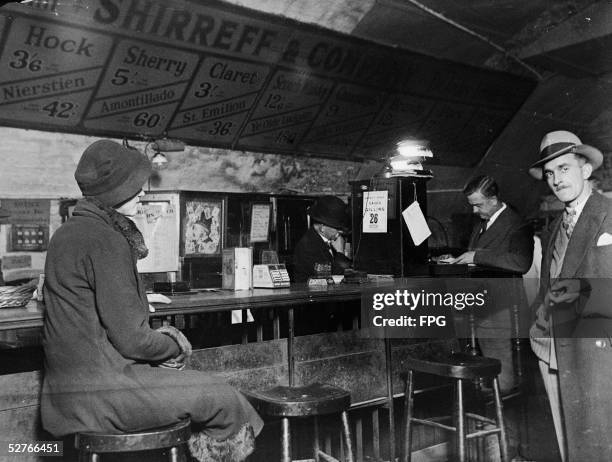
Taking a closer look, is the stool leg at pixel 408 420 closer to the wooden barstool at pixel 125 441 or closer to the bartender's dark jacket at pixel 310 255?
the wooden barstool at pixel 125 441

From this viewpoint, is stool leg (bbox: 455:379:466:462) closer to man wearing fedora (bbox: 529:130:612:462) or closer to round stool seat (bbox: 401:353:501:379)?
round stool seat (bbox: 401:353:501:379)

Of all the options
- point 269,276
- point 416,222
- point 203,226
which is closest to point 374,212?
point 416,222

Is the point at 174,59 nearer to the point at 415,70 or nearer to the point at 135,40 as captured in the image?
the point at 135,40

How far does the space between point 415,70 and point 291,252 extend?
1942mm

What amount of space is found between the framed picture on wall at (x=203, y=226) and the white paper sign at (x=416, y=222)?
1887 mm

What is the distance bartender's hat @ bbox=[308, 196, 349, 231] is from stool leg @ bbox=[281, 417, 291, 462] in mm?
2319

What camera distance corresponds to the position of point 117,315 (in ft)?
5.35

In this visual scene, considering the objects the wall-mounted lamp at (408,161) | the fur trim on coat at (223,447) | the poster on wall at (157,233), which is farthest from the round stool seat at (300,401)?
the poster on wall at (157,233)

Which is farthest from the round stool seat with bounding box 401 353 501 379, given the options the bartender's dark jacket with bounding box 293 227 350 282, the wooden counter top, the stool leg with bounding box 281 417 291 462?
the bartender's dark jacket with bounding box 293 227 350 282

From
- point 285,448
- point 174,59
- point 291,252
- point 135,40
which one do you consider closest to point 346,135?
point 291,252

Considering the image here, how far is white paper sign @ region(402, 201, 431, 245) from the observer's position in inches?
122

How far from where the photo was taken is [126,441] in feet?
5.13

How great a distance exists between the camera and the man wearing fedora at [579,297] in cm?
204

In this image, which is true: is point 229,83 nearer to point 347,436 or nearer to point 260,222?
point 260,222
